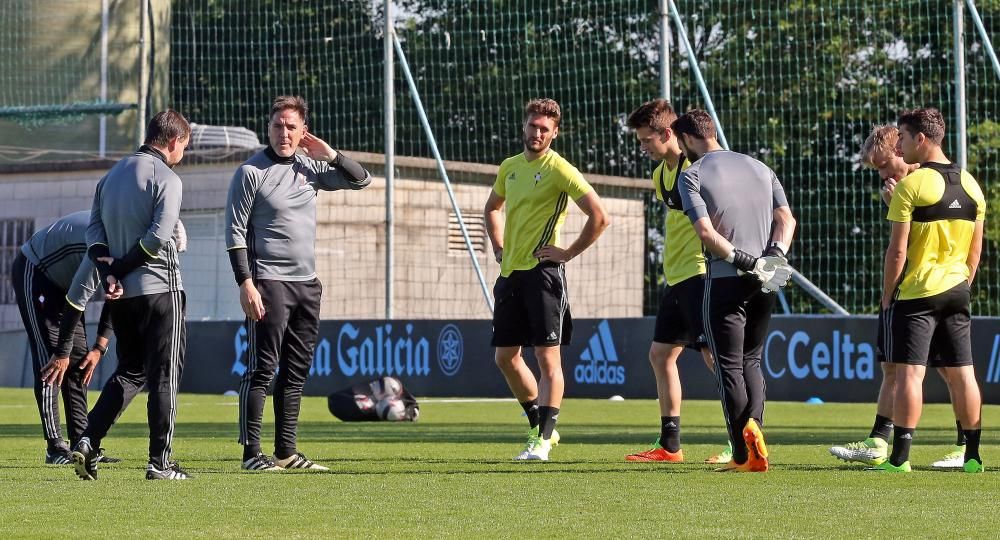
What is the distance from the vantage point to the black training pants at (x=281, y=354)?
8.47m

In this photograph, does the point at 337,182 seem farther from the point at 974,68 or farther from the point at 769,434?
the point at 974,68

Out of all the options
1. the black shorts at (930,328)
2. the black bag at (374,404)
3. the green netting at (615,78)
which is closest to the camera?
the black shorts at (930,328)

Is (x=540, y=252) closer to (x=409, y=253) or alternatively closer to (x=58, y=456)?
(x=58, y=456)

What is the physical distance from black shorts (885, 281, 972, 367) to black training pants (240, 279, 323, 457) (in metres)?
2.82

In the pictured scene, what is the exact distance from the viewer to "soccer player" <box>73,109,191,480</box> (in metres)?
7.68

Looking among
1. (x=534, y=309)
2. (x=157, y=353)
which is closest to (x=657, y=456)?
(x=534, y=309)

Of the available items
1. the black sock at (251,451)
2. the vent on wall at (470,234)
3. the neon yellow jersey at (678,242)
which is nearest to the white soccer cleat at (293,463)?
the black sock at (251,451)

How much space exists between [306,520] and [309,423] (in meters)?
7.73

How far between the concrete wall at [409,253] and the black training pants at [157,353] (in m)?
14.4

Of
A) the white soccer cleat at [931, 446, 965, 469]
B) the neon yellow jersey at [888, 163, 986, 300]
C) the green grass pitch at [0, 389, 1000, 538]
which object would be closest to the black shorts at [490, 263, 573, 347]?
the green grass pitch at [0, 389, 1000, 538]

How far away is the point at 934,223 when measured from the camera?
8.27 meters

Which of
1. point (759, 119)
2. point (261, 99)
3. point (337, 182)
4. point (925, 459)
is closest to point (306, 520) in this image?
point (337, 182)

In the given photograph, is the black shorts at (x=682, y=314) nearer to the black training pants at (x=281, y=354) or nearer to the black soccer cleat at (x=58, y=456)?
the black training pants at (x=281, y=354)

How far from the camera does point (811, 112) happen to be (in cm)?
2380
